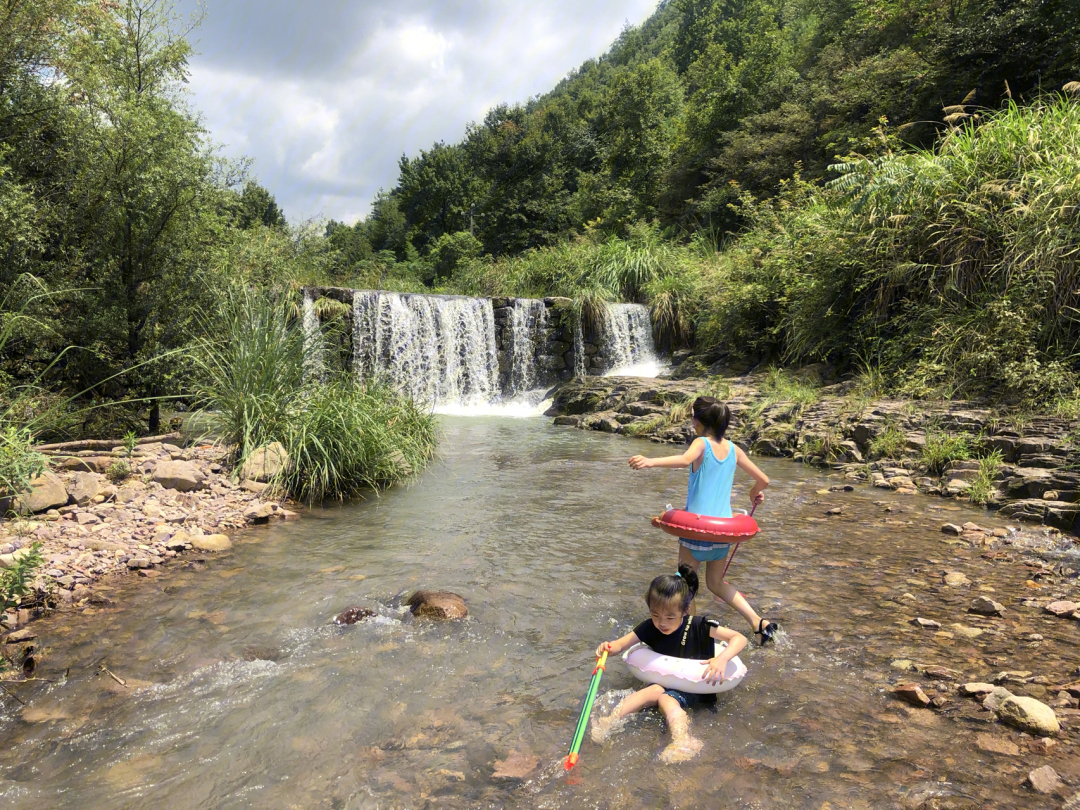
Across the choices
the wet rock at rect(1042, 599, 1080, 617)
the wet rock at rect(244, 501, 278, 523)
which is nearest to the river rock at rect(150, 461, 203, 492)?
the wet rock at rect(244, 501, 278, 523)

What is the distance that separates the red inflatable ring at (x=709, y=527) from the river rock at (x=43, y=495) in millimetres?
4434

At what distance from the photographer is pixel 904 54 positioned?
59.0ft

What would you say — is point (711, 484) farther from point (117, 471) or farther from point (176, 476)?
point (117, 471)

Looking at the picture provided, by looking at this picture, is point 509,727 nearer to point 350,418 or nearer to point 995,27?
point 350,418

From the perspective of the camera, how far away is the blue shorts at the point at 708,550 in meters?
3.19

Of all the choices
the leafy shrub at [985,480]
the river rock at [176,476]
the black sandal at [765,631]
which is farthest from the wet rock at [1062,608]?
the river rock at [176,476]

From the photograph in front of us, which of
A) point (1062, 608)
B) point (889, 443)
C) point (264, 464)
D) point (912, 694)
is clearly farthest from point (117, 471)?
point (889, 443)

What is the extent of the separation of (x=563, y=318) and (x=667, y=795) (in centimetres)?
1473

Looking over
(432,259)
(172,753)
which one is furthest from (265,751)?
(432,259)

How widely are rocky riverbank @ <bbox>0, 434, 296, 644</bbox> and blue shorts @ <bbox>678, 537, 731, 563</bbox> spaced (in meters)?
3.54

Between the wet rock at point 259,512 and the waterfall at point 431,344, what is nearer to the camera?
the wet rock at point 259,512

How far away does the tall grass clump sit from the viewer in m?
6.24

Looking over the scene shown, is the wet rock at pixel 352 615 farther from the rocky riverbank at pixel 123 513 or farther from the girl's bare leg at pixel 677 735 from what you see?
the girl's bare leg at pixel 677 735

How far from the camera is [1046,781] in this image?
2035 millimetres
